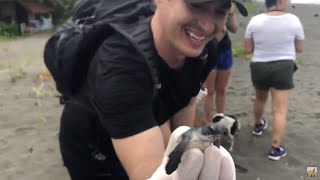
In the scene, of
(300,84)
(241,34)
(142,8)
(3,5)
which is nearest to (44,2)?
(3,5)

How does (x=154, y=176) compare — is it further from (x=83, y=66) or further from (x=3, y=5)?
(x=3, y=5)

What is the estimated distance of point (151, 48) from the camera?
1.62 metres

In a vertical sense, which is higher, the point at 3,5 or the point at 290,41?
the point at 290,41

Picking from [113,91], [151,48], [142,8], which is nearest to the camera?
[113,91]

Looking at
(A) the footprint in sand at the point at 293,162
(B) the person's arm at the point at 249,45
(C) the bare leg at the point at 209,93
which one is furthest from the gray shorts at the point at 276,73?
(A) the footprint in sand at the point at 293,162

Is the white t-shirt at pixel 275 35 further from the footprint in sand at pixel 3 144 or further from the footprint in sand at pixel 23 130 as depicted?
the footprint in sand at pixel 3 144

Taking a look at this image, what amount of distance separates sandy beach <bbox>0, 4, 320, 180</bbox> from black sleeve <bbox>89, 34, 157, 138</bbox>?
2688mm

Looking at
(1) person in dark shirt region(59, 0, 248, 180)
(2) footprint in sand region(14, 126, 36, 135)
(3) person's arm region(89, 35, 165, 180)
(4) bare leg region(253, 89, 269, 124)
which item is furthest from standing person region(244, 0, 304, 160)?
(3) person's arm region(89, 35, 165, 180)

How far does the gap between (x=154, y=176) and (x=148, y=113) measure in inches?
9.4

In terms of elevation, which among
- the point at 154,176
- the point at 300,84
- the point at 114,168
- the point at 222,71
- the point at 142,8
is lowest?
the point at 300,84

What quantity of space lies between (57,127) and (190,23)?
13.1 ft

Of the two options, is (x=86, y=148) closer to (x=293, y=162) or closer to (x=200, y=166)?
(x=200, y=166)

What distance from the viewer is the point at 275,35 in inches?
176

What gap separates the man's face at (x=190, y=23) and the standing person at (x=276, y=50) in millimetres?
2990
